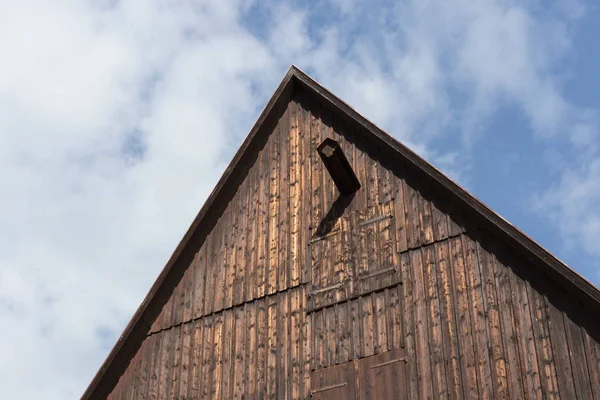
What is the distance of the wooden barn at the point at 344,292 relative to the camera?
13555 mm

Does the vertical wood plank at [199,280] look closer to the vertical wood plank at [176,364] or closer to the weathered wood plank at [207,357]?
the weathered wood plank at [207,357]

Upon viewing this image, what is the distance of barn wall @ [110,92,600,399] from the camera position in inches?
532

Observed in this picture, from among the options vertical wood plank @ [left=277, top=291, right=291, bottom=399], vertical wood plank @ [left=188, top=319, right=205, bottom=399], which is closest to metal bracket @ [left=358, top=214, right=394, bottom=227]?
vertical wood plank @ [left=277, top=291, right=291, bottom=399]

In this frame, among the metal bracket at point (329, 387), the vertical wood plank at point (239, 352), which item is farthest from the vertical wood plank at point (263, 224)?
the metal bracket at point (329, 387)

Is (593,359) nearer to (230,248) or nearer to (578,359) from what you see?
(578,359)

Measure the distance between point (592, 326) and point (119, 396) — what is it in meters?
8.49

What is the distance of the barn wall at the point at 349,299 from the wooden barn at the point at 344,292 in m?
0.02

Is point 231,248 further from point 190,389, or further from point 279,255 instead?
point 190,389

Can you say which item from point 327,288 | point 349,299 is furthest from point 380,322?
point 327,288

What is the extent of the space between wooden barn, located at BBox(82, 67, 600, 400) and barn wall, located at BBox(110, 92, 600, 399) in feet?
0.08

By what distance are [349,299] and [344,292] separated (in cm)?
17

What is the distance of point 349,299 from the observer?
15578 mm

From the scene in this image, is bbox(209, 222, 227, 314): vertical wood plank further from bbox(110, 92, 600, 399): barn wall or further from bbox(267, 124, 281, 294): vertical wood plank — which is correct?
bbox(267, 124, 281, 294): vertical wood plank

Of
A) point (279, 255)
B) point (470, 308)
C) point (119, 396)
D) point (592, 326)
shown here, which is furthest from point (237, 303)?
point (592, 326)
